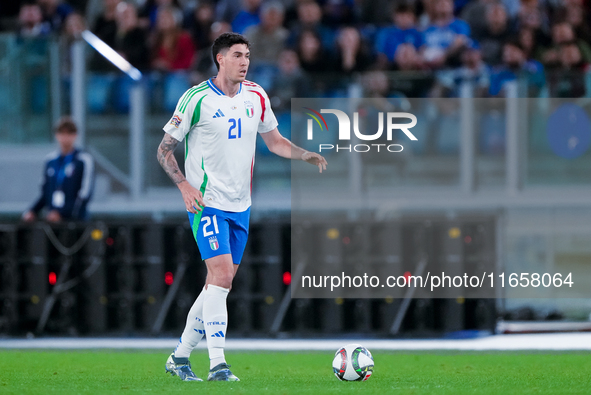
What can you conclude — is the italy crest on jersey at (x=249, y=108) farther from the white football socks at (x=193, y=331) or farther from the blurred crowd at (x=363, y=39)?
the blurred crowd at (x=363, y=39)

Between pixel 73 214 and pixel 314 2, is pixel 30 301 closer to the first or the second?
pixel 73 214

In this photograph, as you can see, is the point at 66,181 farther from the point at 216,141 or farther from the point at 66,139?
the point at 216,141

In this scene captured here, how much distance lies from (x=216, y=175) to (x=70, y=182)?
447 centimetres

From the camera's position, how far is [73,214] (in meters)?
10.9

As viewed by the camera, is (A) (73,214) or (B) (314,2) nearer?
(A) (73,214)

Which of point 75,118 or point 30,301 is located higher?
point 75,118

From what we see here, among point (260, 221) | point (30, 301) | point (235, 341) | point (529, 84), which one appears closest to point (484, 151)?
point (529, 84)

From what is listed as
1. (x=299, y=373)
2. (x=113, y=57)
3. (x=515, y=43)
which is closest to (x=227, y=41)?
(x=299, y=373)

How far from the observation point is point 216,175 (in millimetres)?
6695

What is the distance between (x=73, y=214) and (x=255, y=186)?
7.31 ft

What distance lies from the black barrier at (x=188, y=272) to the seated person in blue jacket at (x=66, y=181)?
24cm

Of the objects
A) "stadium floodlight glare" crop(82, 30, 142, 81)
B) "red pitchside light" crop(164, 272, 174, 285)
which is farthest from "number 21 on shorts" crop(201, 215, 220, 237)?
"stadium floodlight glare" crop(82, 30, 142, 81)

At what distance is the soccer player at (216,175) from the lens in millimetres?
6602

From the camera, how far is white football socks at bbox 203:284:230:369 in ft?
21.5
